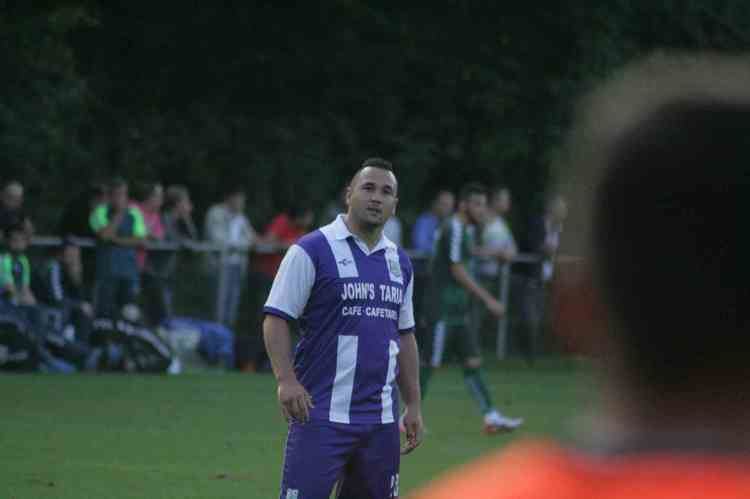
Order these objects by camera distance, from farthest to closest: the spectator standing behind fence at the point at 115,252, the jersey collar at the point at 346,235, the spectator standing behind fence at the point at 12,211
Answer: the spectator standing behind fence at the point at 115,252 → the spectator standing behind fence at the point at 12,211 → the jersey collar at the point at 346,235

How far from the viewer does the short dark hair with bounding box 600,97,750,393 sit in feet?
5.50

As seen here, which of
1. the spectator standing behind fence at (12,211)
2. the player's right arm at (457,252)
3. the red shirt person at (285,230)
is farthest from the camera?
the red shirt person at (285,230)

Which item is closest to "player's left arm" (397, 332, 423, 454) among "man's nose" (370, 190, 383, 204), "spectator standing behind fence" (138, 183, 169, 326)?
"man's nose" (370, 190, 383, 204)

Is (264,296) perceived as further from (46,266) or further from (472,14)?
(472,14)

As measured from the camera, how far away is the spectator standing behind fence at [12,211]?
18.7 m

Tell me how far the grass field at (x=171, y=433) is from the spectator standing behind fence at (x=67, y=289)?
75 cm

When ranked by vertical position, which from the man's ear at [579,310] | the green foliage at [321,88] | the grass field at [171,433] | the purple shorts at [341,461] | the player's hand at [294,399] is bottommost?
the grass field at [171,433]

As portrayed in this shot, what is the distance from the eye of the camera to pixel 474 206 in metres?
15.0

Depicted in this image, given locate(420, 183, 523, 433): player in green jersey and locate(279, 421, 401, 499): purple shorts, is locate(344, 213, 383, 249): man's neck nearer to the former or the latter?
locate(279, 421, 401, 499): purple shorts

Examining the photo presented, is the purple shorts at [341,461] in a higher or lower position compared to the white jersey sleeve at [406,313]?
lower

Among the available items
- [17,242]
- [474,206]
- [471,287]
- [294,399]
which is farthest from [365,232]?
[17,242]

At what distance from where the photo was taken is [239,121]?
27875mm

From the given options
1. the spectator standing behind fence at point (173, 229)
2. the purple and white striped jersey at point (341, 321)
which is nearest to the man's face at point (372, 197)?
the purple and white striped jersey at point (341, 321)

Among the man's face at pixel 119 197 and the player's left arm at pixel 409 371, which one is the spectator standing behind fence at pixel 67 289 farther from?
the player's left arm at pixel 409 371
